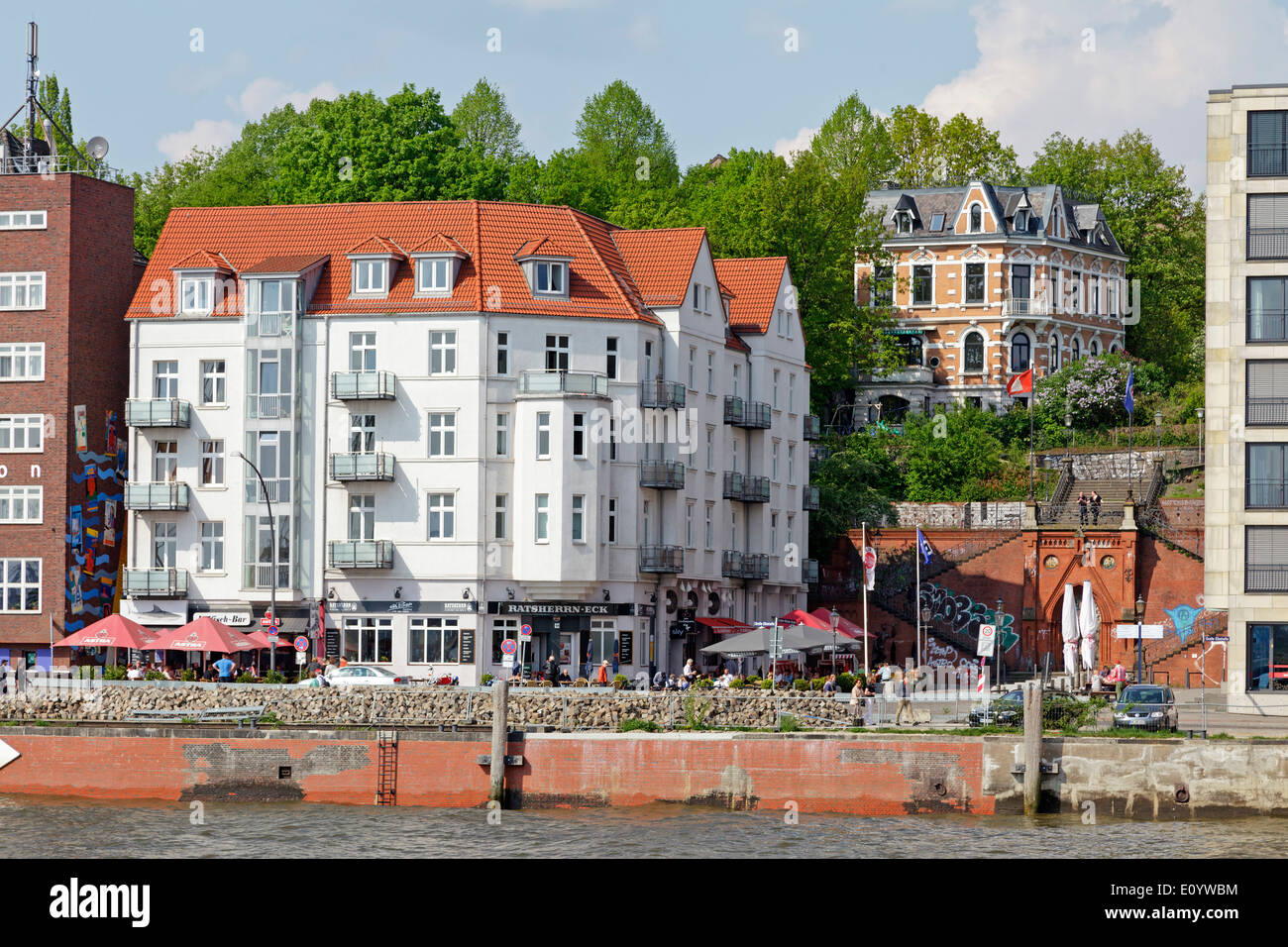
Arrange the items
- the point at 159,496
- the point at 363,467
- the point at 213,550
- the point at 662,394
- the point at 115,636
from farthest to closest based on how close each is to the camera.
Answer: the point at 662,394, the point at 213,550, the point at 159,496, the point at 363,467, the point at 115,636

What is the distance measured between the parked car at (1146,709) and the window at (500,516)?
2249 centimetres

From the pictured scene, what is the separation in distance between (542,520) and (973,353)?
45.1 meters

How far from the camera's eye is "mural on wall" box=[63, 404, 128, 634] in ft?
224

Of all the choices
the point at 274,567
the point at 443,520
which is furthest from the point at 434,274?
the point at 274,567

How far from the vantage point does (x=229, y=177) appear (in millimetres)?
99750

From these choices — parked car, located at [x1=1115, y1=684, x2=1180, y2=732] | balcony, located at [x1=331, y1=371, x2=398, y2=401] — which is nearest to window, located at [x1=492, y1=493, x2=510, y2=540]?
balcony, located at [x1=331, y1=371, x2=398, y2=401]

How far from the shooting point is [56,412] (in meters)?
68.8

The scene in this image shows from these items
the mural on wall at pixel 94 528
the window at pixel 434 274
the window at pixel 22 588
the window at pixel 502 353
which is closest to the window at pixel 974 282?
the window at pixel 502 353

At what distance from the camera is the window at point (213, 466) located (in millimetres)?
67812

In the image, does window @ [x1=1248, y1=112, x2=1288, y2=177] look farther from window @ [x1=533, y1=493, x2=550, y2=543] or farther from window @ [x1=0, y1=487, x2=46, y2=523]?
Result: window @ [x1=0, y1=487, x2=46, y2=523]

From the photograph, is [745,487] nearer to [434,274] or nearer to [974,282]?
[434,274]

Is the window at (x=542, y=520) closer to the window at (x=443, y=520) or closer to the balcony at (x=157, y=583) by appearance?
the window at (x=443, y=520)

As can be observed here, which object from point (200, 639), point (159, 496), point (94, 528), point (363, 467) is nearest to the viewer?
point (200, 639)
